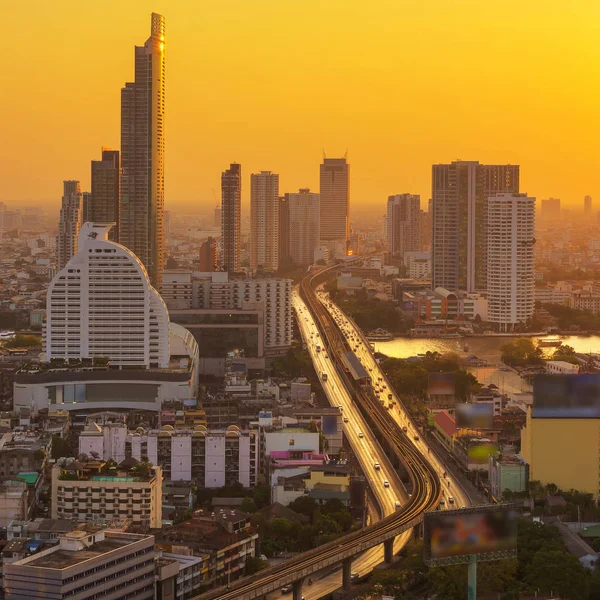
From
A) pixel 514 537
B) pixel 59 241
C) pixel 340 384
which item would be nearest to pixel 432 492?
pixel 514 537

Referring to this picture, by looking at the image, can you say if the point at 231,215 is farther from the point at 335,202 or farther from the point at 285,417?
the point at 335,202

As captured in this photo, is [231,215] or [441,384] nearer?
[441,384]

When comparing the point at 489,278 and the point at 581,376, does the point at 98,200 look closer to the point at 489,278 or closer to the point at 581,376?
the point at 489,278

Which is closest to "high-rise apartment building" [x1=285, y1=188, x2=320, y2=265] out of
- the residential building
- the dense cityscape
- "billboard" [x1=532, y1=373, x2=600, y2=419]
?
the dense cityscape

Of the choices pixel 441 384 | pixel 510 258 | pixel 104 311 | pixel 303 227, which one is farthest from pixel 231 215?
pixel 303 227

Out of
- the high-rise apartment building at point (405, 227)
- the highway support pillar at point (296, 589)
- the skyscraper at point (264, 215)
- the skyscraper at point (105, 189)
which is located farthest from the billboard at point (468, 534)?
the high-rise apartment building at point (405, 227)

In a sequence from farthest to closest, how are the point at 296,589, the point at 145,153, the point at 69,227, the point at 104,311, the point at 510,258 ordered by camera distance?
the point at 69,227 → the point at 510,258 → the point at 145,153 → the point at 104,311 → the point at 296,589

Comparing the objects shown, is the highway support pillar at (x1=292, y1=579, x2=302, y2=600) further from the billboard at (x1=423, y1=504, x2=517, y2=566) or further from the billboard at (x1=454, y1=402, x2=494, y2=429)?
the billboard at (x1=454, y1=402, x2=494, y2=429)
